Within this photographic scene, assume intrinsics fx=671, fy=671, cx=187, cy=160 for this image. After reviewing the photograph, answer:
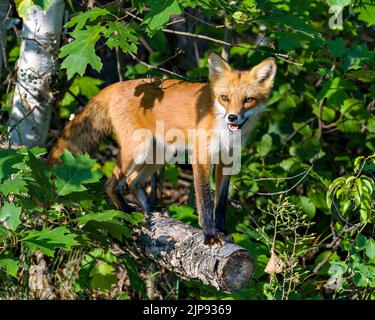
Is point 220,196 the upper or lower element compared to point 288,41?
lower

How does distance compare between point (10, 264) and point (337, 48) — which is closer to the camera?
point (10, 264)

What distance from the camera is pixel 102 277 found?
20.3 feet

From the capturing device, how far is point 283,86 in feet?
25.5

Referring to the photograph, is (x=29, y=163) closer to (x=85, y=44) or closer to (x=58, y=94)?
(x=85, y=44)

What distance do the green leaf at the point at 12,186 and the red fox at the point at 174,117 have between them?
55.7 inches

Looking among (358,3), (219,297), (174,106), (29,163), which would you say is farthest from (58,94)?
(358,3)

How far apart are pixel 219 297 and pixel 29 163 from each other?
7.58 feet

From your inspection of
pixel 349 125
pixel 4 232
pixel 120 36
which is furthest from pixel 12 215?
pixel 349 125

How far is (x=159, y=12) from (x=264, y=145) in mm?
3078

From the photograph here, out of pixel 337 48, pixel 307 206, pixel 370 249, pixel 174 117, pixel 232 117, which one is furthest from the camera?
pixel 307 206

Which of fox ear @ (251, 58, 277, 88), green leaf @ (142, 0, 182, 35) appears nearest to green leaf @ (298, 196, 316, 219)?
fox ear @ (251, 58, 277, 88)

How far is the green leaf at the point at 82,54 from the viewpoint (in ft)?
16.2

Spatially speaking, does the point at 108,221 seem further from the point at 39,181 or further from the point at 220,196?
the point at 220,196

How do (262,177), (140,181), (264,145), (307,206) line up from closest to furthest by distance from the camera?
(140,181) < (262,177) < (307,206) < (264,145)
